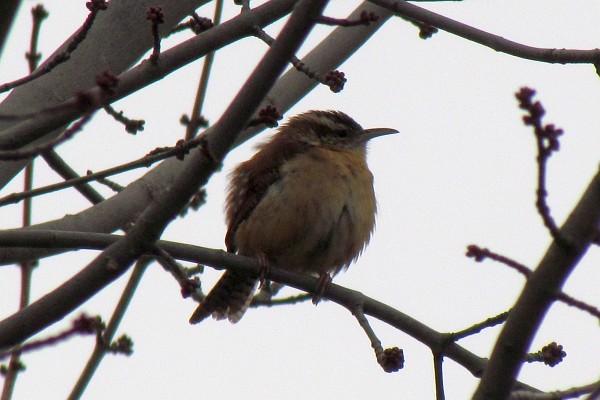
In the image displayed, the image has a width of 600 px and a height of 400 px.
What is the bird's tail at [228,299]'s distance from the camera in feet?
19.9

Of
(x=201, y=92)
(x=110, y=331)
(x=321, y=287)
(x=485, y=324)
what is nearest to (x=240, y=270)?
(x=321, y=287)

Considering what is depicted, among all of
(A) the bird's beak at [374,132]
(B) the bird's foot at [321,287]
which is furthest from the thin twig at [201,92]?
(A) the bird's beak at [374,132]

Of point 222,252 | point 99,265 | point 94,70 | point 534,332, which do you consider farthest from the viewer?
point 94,70

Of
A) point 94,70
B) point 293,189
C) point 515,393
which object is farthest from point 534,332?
point 293,189

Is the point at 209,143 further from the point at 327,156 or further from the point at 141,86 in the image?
the point at 327,156

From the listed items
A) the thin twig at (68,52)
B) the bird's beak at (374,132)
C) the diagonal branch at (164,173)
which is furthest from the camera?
the bird's beak at (374,132)

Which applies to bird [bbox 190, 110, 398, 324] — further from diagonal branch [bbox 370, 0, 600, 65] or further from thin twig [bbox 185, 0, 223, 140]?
diagonal branch [bbox 370, 0, 600, 65]

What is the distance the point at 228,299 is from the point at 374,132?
5.55 feet

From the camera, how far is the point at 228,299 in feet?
20.0

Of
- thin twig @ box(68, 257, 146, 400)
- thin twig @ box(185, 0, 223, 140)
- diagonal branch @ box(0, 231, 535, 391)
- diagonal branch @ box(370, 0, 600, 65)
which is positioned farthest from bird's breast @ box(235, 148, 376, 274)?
diagonal branch @ box(370, 0, 600, 65)

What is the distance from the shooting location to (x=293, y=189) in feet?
18.2

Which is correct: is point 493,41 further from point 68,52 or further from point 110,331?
point 110,331

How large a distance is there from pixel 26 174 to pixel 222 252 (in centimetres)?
161

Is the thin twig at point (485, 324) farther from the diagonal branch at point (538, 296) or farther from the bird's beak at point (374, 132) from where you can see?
the bird's beak at point (374, 132)
